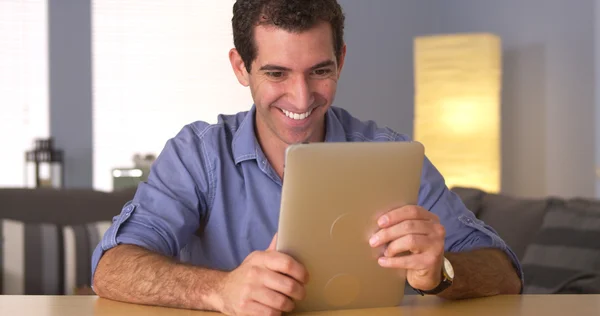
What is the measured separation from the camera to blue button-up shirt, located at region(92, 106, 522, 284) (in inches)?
71.2

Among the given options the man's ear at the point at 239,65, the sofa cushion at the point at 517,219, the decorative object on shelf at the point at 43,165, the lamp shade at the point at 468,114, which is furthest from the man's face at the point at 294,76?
the decorative object on shelf at the point at 43,165

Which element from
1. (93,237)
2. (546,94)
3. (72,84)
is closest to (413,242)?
(93,237)

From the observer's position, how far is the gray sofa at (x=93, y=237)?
128 inches

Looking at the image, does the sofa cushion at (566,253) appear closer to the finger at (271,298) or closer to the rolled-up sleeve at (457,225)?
the rolled-up sleeve at (457,225)

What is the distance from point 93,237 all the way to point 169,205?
6.00 ft

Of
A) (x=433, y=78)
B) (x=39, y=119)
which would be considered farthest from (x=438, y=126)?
(x=39, y=119)

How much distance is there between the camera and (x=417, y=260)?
1.42 meters

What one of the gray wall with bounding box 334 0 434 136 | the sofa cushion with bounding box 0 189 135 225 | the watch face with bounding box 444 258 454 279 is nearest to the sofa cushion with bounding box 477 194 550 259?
the sofa cushion with bounding box 0 189 135 225

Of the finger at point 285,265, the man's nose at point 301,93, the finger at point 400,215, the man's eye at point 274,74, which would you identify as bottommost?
the finger at point 285,265

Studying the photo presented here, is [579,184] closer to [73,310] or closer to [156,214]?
[156,214]

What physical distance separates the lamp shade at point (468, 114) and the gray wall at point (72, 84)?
2.56 meters

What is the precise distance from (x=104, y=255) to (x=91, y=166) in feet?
15.2

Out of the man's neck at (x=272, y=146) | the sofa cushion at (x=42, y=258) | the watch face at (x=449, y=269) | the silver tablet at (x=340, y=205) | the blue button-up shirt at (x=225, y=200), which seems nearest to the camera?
the silver tablet at (x=340, y=205)

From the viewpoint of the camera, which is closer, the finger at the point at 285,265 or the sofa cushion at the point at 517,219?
the finger at the point at 285,265
